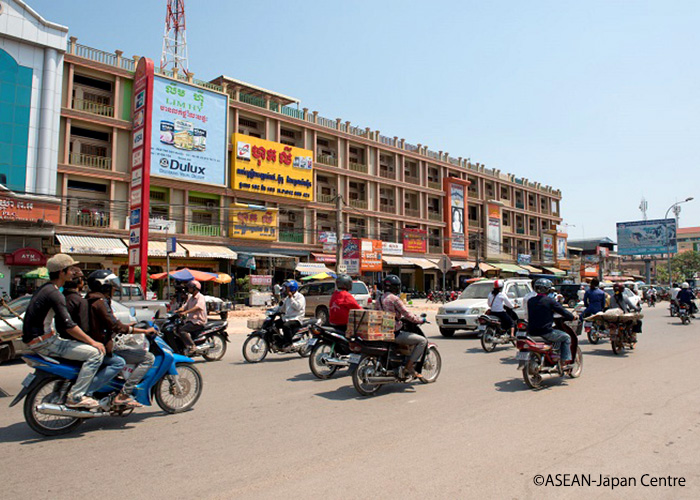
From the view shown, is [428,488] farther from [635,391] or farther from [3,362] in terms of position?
[3,362]

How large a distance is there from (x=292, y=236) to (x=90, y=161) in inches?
534

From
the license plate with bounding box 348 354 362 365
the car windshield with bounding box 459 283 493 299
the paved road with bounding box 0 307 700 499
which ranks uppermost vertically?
the car windshield with bounding box 459 283 493 299

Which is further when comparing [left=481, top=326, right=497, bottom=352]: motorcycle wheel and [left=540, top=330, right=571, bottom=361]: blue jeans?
[left=481, top=326, right=497, bottom=352]: motorcycle wheel

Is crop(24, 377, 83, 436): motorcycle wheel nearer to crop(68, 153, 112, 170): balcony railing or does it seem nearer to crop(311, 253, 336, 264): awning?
crop(68, 153, 112, 170): balcony railing

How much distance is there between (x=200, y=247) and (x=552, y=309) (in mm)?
25152

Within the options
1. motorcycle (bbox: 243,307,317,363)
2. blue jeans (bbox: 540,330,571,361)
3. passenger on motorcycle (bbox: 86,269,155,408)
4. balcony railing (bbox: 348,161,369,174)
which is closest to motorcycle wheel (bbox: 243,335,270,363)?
motorcycle (bbox: 243,307,317,363)

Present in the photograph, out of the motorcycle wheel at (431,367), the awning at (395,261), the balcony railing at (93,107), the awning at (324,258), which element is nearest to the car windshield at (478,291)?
the motorcycle wheel at (431,367)

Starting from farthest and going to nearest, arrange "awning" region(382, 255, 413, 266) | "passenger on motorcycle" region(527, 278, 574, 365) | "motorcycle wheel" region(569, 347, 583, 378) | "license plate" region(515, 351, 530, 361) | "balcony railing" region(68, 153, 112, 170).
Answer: "awning" region(382, 255, 413, 266) → "balcony railing" region(68, 153, 112, 170) → "motorcycle wheel" region(569, 347, 583, 378) → "passenger on motorcycle" region(527, 278, 574, 365) → "license plate" region(515, 351, 530, 361)

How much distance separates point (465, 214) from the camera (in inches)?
1919

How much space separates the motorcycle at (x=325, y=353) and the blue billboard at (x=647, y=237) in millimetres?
52718

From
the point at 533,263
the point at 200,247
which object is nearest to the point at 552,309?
the point at 200,247

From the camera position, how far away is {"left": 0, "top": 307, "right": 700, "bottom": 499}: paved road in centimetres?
364

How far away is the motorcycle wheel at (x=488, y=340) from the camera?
11203 mm

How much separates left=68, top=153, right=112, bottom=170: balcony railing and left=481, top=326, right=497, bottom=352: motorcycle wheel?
23568mm
